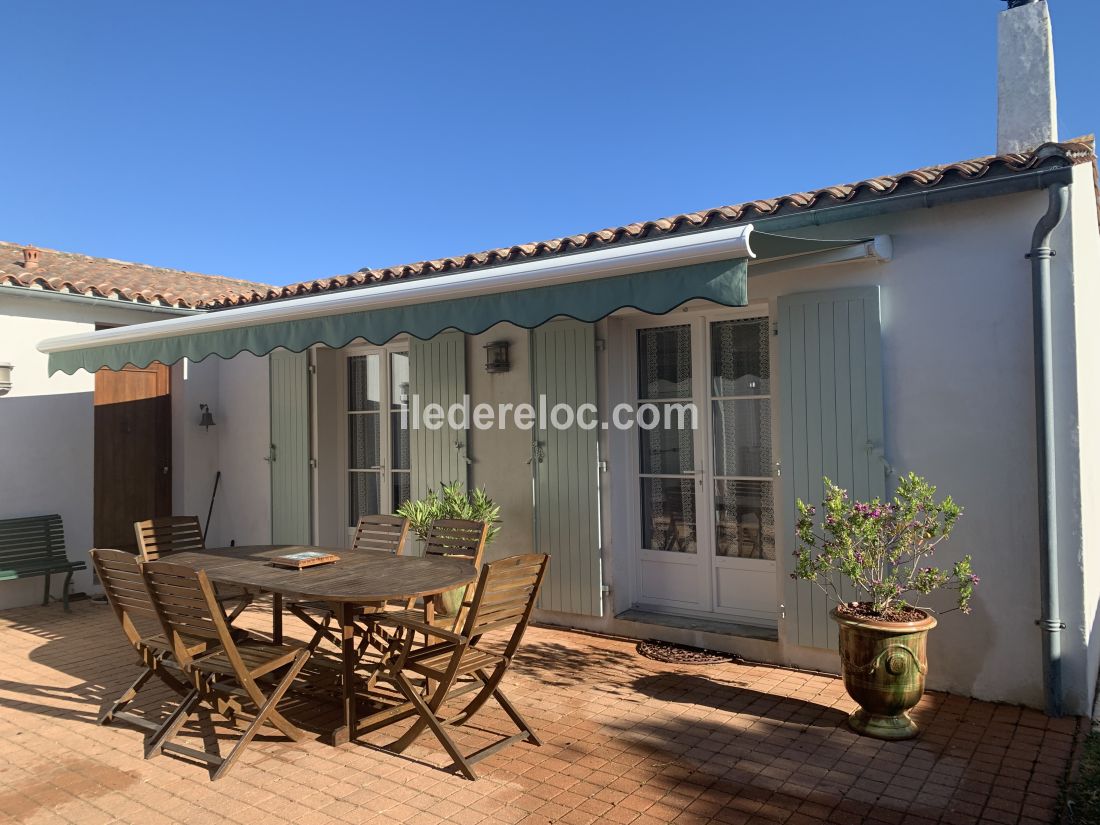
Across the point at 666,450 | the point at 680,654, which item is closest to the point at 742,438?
the point at 666,450

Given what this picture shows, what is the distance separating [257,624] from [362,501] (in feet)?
7.88

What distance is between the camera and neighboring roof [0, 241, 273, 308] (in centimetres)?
910

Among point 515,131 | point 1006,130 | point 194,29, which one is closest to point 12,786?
point 1006,130

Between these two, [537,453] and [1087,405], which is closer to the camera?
[1087,405]

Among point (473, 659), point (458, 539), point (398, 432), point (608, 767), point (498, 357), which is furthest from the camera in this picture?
point (398, 432)

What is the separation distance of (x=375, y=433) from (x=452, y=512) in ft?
8.17

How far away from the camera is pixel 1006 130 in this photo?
639 cm

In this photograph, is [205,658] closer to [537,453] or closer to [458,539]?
[458,539]

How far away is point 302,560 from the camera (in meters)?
5.56

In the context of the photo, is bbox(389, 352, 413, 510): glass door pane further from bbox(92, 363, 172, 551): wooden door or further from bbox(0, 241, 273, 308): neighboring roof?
bbox(92, 363, 172, 551): wooden door

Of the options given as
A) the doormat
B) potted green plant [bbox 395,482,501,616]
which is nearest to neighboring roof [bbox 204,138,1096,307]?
potted green plant [bbox 395,482,501,616]

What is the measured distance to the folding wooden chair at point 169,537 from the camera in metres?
6.99

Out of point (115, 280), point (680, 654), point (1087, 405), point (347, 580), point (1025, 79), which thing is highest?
point (1025, 79)

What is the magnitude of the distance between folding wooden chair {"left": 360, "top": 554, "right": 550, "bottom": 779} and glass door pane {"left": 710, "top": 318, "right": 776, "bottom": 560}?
9.39ft
